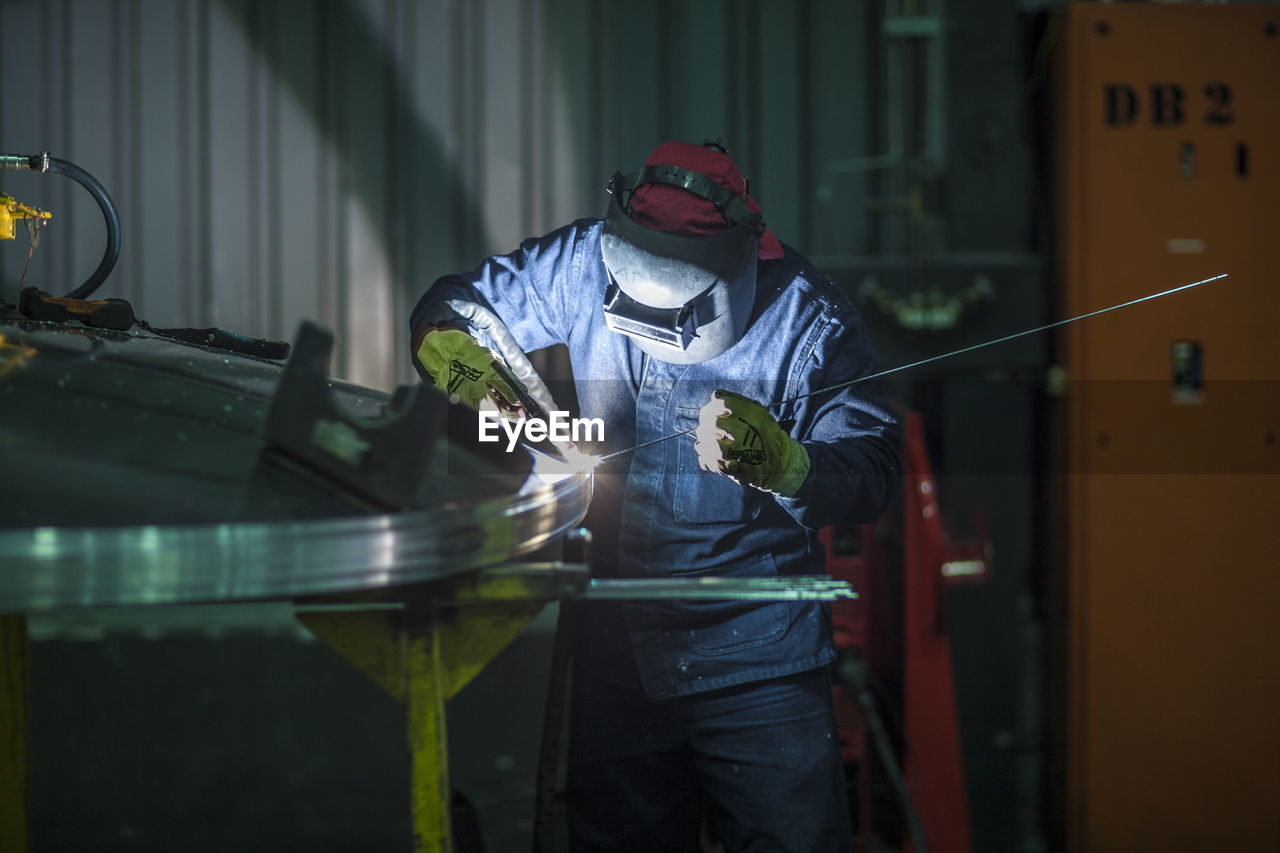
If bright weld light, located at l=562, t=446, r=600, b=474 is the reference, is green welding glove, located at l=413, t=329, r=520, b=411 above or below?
above

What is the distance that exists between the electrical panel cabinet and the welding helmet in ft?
3.84

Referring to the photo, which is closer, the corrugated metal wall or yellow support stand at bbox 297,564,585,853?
yellow support stand at bbox 297,564,585,853

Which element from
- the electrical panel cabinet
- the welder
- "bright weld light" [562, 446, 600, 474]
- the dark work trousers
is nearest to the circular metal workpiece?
"bright weld light" [562, 446, 600, 474]

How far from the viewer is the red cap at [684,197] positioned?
1209 mm

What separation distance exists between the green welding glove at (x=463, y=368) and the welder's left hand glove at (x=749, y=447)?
0.28m

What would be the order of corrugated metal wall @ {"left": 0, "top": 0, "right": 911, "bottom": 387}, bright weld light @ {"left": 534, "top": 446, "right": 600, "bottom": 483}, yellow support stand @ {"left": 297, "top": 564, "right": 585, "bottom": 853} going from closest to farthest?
1. yellow support stand @ {"left": 297, "top": 564, "right": 585, "bottom": 853}
2. bright weld light @ {"left": 534, "top": 446, "right": 600, "bottom": 483}
3. corrugated metal wall @ {"left": 0, "top": 0, "right": 911, "bottom": 387}

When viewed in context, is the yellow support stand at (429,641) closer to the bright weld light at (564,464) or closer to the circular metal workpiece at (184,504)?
the circular metal workpiece at (184,504)

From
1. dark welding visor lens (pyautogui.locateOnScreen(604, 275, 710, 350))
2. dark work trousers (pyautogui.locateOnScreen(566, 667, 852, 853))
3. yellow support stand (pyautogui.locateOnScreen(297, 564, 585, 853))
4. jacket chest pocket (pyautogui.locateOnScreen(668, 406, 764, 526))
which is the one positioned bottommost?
dark work trousers (pyautogui.locateOnScreen(566, 667, 852, 853))

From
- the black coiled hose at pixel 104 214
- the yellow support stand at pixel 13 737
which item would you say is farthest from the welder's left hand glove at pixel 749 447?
the yellow support stand at pixel 13 737

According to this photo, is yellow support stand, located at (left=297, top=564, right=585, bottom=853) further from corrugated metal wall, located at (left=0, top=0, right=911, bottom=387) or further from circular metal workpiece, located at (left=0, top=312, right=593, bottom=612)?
corrugated metal wall, located at (left=0, top=0, right=911, bottom=387)

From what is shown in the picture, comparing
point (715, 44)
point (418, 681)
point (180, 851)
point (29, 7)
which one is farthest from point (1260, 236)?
point (29, 7)

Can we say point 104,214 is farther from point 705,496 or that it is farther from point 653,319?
point 705,496

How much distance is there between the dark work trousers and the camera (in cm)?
132

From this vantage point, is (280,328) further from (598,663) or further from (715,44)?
(598,663)
